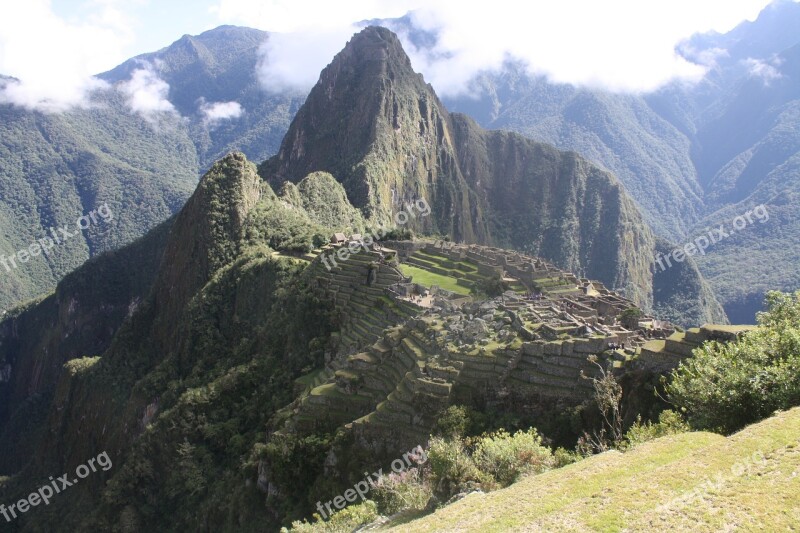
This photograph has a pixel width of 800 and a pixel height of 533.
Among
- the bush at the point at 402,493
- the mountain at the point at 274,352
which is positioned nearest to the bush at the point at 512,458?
the bush at the point at 402,493

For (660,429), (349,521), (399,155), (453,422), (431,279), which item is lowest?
(660,429)

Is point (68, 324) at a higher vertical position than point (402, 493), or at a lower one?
higher

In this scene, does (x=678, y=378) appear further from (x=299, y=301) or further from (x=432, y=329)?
(x=299, y=301)

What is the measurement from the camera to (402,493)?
22359mm

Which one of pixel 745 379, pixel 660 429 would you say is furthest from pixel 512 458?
pixel 745 379

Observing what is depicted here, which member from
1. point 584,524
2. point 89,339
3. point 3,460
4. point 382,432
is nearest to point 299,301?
point 382,432

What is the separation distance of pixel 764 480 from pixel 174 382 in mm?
60687

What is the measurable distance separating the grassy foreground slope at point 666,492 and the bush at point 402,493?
3.26m

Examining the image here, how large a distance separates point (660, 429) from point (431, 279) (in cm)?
4285

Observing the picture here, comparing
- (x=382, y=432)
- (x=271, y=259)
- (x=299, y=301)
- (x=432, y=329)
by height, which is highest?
(x=271, y=259)

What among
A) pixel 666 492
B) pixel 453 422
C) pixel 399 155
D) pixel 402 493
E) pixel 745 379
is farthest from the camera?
pixel 399 155

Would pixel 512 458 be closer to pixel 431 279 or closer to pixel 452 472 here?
pixel 452 472

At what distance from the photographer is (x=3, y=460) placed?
337ft

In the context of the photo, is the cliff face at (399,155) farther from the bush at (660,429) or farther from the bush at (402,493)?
the bush at (660,429)
